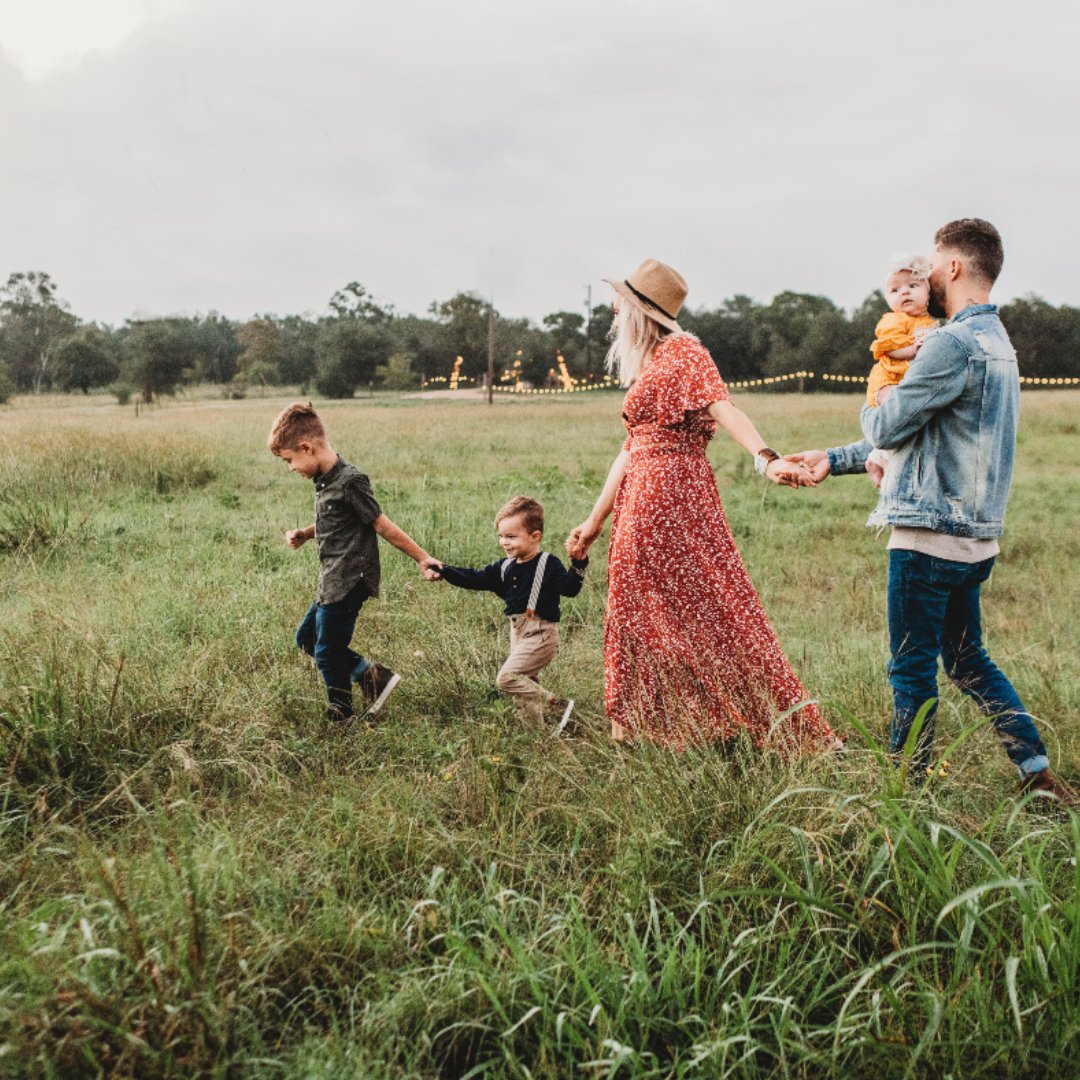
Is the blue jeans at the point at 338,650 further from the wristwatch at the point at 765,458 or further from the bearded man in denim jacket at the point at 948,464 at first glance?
the bearded man in denim jacket at the point at 948,464

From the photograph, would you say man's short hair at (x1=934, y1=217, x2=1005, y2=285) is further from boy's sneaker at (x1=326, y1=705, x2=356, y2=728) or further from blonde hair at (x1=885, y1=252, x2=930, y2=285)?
boy's sneaker at (x1=326, y1=705, x2=356, y2=728)

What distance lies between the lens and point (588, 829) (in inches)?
113

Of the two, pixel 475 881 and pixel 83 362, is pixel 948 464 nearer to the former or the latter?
pixel 475 881

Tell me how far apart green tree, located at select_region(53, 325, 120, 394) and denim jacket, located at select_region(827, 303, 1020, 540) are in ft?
110

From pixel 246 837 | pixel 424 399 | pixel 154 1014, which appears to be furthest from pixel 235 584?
pixel 424 399

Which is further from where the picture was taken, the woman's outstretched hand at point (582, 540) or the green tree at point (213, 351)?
A: the green tree at point (213, 351)

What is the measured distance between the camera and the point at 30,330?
3002 cm

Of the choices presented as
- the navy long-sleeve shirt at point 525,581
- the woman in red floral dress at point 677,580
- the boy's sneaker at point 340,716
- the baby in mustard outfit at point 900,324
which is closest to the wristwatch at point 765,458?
the woman in red floral dress at point 677,580

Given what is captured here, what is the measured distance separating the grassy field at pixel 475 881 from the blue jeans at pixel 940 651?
0.60 feet

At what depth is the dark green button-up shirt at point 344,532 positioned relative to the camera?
13.3 feet

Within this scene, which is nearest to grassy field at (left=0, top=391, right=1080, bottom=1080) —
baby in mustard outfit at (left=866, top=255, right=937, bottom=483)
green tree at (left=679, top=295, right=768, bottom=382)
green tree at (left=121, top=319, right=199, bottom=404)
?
baby in mustard outfit at (left=866, top=255, right=937, bottom=483)

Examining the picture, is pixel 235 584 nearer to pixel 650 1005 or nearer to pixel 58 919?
pixel 58 919

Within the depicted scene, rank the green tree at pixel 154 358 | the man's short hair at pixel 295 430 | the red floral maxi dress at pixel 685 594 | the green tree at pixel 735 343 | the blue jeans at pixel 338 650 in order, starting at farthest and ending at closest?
the green tree at pixel 735 343 → the green tree at pixel 154 358 → the blue jeans at pixel 338 650 → the man's short hair at pixel 295 430 → the red floral maxi dress at pixel 685 594

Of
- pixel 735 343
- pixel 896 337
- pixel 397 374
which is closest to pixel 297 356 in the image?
pixel 397 374
